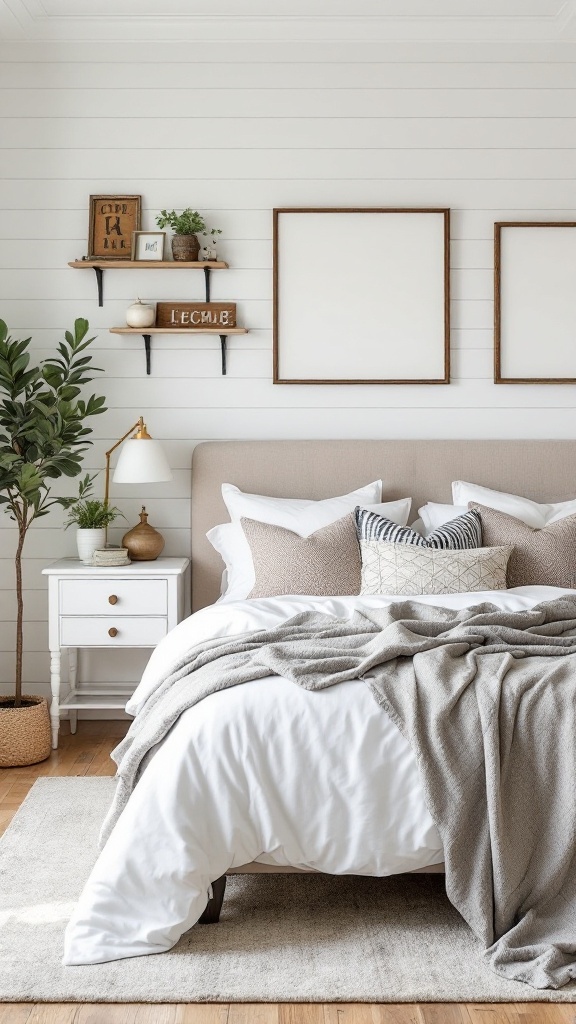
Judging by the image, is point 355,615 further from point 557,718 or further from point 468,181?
Answer: point 468,181

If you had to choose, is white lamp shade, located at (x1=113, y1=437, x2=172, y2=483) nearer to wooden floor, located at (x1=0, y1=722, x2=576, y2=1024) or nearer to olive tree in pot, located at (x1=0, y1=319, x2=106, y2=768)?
olive tree in pot, located at (x1=0, y1=319, x2=106, y2=768)

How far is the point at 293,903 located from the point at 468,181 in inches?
122

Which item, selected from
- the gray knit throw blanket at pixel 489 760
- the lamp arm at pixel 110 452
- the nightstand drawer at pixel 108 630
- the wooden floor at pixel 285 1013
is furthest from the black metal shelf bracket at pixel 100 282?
the wooden floor at pixel 285 1013

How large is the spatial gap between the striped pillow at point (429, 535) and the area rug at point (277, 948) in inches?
51.3

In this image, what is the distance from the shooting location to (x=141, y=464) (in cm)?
390

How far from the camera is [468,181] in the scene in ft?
13.9

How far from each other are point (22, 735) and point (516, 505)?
2169 mm

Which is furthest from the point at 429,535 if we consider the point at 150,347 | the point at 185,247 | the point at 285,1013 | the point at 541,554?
the point at 285,1013

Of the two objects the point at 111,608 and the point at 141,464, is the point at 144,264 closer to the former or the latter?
the point at 141,464

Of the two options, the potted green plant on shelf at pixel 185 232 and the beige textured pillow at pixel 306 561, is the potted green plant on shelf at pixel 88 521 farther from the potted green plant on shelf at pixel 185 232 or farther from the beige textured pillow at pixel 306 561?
the potted green plant on shelf at pixel 185 232

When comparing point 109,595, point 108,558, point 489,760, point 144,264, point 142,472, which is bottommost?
point 489,760

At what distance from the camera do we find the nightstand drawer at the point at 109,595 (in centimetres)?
387

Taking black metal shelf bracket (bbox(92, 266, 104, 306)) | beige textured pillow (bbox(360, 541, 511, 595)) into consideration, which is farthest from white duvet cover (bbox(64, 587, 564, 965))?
black metal shelf bracket (bbox(92, 266, 104, 306))

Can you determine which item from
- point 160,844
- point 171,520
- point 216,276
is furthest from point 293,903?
point 216,276
